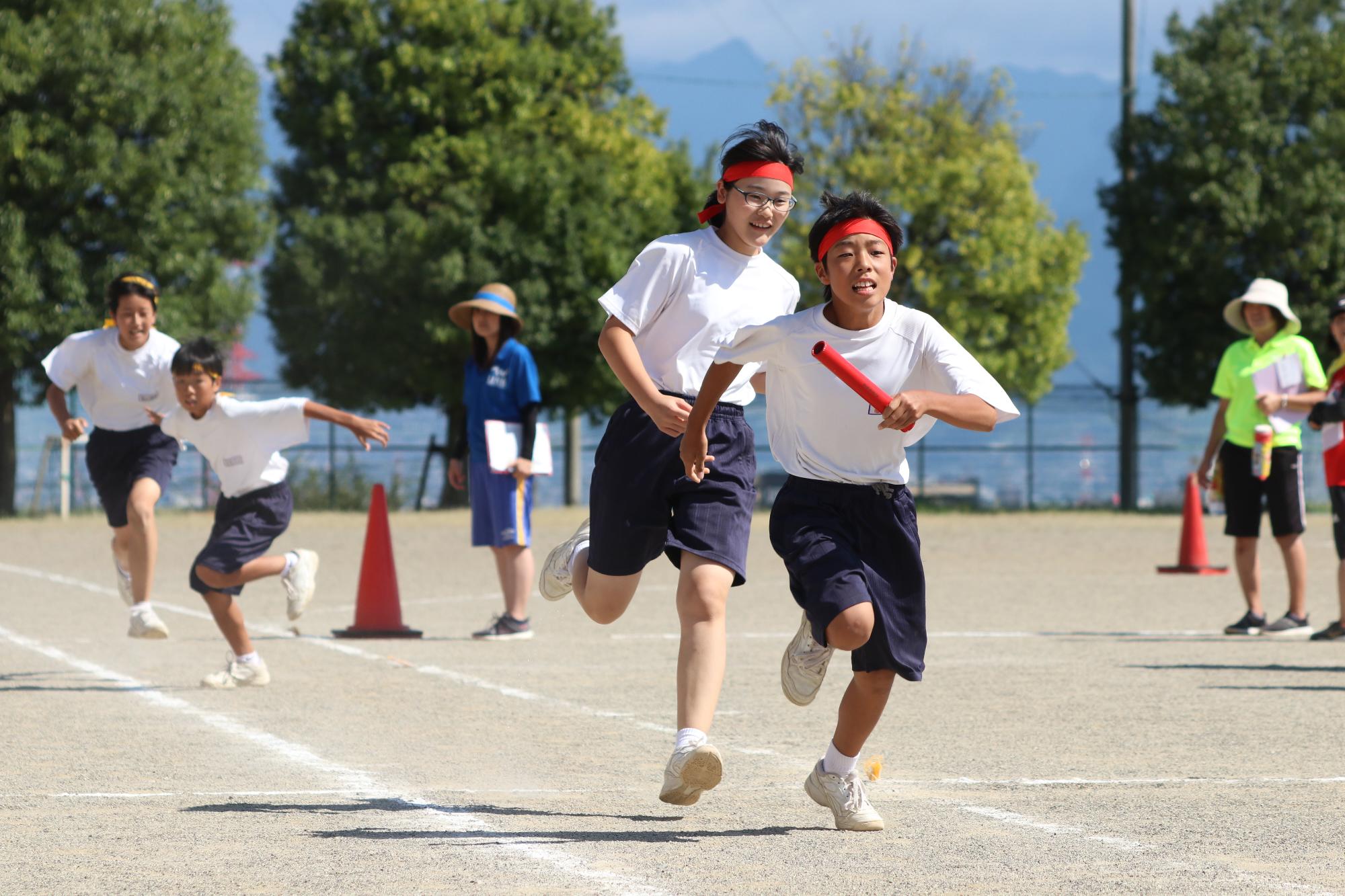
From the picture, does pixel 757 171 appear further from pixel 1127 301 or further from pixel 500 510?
pixel 1127 301

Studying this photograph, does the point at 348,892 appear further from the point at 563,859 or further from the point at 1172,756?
the point at 1172,756

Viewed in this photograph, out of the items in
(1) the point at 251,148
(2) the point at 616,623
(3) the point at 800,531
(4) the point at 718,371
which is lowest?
(2) the point at 616,623

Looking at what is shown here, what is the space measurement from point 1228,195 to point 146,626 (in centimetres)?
2910

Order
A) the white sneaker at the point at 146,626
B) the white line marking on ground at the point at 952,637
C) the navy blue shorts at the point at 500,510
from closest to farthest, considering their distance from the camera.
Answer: the white line marking on ground at the point at 952,637
the white sneaker at the point at 146,626
the navy blue shorts at the point at 500,510

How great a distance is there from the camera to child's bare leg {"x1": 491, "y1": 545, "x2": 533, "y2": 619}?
1224 centimetres

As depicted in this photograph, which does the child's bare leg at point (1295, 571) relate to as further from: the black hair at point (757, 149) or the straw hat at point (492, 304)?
the black hair at point (757, 149)

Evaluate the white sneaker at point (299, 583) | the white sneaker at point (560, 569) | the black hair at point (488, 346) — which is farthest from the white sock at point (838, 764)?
the black hair at point (488, 346)

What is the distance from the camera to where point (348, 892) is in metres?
4.96

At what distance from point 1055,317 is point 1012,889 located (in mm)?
37096

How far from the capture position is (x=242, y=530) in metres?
9.61

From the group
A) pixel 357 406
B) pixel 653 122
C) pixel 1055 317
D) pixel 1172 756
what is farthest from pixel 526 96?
pixel 1172 756

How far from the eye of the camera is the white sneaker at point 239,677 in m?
9.50

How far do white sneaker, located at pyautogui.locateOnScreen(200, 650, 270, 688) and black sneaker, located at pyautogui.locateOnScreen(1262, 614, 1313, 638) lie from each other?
6150 millimetres

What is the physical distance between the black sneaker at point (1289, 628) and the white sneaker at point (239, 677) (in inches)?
242
